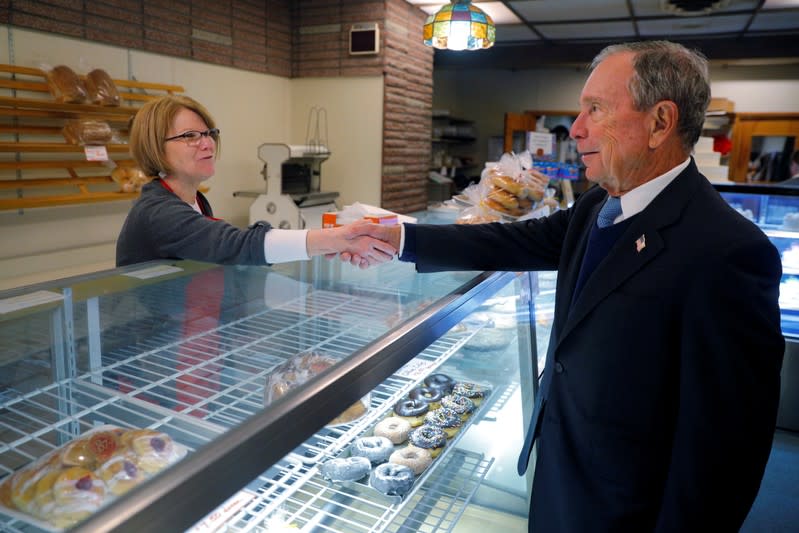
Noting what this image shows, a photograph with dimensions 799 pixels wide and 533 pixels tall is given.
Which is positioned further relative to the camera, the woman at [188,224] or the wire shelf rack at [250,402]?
the woman at [188,224]

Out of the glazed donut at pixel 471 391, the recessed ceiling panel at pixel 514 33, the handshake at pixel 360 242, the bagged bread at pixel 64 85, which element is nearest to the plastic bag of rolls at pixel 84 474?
the handshake at pixel 360 242

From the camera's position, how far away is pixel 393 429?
1.78 metres

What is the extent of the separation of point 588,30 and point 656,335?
710cm

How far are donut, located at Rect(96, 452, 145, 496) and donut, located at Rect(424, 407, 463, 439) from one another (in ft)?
3.83

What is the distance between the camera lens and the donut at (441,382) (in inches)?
80.8

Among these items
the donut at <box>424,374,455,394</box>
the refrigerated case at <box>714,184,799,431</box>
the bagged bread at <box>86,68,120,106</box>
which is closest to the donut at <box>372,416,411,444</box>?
the donut at <box>424,374,455,394</box>

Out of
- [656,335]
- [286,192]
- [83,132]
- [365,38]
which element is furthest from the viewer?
[365,38]

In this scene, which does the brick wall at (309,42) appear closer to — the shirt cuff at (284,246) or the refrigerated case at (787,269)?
the shirt cuff at (284,246)

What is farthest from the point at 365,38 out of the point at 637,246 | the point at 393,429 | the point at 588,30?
the point at 637,246

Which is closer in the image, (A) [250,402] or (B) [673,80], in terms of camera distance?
(A) [250,402]

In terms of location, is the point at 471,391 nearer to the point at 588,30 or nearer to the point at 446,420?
the point at 446,420

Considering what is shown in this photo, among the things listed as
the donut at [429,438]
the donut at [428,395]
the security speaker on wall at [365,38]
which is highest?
the security speaker on wall at [365,38]

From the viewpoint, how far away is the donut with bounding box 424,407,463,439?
1818mm

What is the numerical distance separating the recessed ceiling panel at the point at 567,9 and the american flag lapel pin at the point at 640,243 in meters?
5.39
